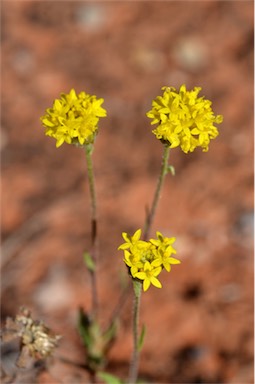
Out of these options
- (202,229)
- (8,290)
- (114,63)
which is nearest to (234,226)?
(202,229)

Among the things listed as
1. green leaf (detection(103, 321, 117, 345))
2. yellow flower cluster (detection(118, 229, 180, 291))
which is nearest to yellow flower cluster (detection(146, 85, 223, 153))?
yellow flower cluster (detection(118, 229, 180, 291))

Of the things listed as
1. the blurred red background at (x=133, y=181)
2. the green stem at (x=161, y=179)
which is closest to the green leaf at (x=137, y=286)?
the green stem at (x=161, y=179)

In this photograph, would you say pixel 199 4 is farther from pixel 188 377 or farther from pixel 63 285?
pixel 188 377

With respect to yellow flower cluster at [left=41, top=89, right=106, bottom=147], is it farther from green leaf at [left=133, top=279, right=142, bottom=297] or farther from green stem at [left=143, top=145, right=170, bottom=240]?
green leaf at [left=133, top=279, right=142, bottom=297]

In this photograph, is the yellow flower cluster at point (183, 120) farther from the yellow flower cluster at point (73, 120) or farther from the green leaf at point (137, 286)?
the green leaf at point (137, 286)

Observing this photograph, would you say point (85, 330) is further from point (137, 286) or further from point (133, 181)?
point (133, 181)

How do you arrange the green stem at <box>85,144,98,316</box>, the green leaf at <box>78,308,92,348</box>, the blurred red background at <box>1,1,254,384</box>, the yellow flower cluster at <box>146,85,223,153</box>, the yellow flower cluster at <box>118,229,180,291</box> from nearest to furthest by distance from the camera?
the yellow flower cluster at <box>118,229,180,291</box>
the yellow flower cluster at <box>146,85,223,153</box>
the green stem at <box>85,144,98,316</box>
the green leaf at <box>78,308,92,348</box>
the blurred red background at <box>1,1,254,384</box>
